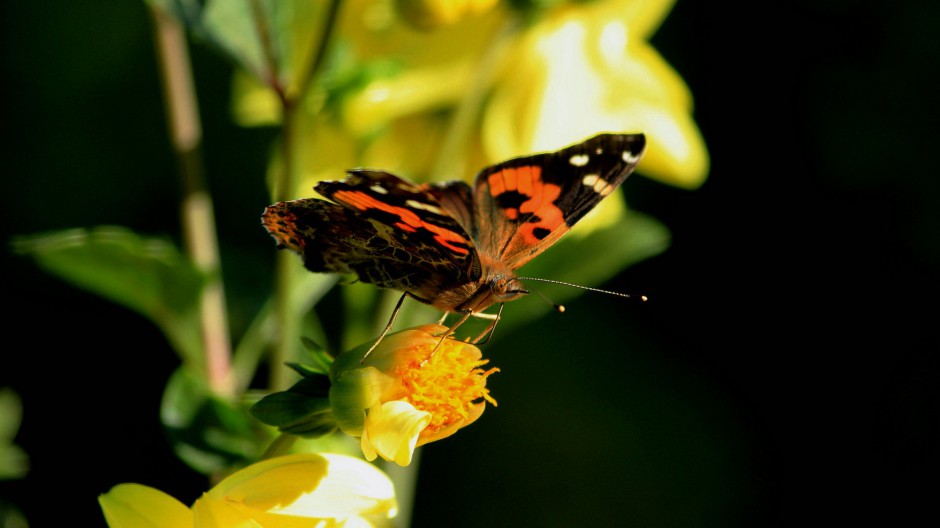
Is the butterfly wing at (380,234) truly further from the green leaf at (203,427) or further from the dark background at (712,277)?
the dark background at (712,277)

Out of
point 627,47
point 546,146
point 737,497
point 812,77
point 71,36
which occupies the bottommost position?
point 737,497

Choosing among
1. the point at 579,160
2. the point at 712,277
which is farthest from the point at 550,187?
the point at 712,277

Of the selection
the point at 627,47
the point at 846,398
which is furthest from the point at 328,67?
the point at 846,398

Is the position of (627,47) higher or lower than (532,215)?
higher

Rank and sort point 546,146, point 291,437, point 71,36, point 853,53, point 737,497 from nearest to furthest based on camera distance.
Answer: point 291,437 < point 546,146 < point 71,36 < point 853,53 < point 737,497

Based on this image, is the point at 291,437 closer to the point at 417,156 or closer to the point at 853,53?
the point at 417,156

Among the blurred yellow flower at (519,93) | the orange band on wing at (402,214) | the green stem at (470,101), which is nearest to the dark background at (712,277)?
the blurred yellow flower at (519,93)

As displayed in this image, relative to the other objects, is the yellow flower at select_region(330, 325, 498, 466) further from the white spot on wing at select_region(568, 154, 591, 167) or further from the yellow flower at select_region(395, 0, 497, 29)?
the yellow flower at select_region(395, 0, 497, 29)
